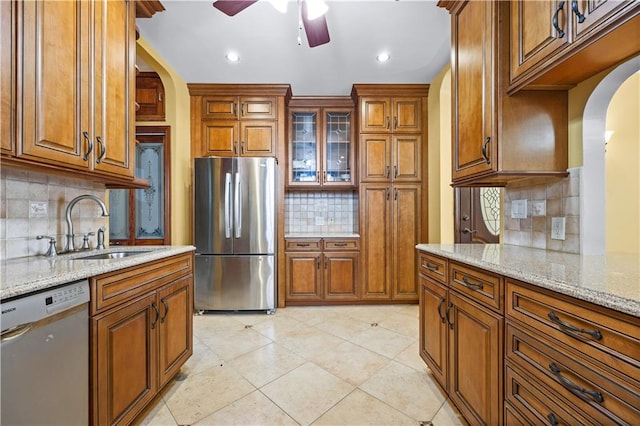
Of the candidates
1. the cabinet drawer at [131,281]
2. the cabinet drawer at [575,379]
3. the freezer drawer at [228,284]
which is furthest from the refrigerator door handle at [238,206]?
the cabinet drawer at [575,379]

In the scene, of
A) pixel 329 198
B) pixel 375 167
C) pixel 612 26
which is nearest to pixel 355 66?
pixel 375 167

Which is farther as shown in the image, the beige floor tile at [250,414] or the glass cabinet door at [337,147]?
the glass cabinet door at [337,147]

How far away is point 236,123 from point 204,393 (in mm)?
2743

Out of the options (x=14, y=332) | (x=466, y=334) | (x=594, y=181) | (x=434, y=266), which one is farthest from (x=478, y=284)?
(x=14, y=332)

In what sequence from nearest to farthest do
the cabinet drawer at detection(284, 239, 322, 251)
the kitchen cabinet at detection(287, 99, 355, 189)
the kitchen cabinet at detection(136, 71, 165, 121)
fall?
1. the cabinet drawer at detection(284, 239, 322, 251)
2. the kitchen cabinet at detection(136, 71, 165, 121)
3. the kitchen cabinet at detection(287, 99, 355, 189)

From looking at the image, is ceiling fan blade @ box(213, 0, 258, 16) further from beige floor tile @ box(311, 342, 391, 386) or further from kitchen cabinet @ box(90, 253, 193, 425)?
beige floor tile @ box(311, 342, 391, 386)

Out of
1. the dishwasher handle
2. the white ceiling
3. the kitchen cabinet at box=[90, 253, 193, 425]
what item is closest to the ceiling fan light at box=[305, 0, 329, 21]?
the white ceiling

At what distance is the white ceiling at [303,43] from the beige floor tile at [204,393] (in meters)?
2.68

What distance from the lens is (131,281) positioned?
4.24ft

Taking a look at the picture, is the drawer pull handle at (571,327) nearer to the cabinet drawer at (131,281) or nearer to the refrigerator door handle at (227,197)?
the cabinet drawer at (131,281)

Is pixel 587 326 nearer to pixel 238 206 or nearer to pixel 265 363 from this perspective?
pixel 265 363

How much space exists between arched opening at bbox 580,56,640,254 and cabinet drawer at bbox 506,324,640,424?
2.45ft

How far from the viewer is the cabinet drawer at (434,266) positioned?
5.12 ft

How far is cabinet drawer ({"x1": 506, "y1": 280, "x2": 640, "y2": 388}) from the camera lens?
0.65 metres
